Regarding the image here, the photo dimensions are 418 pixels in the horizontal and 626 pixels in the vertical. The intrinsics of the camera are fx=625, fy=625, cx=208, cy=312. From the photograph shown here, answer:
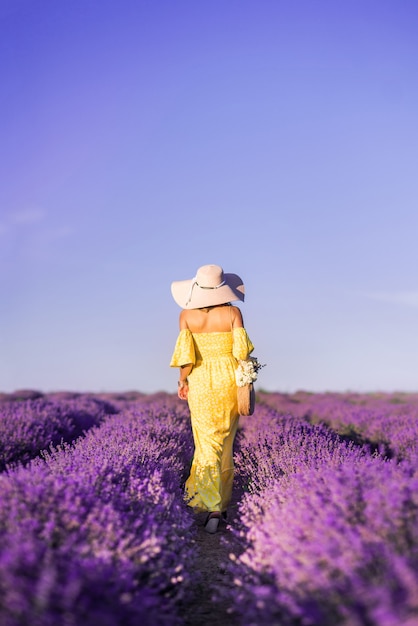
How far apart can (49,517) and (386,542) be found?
170 cm

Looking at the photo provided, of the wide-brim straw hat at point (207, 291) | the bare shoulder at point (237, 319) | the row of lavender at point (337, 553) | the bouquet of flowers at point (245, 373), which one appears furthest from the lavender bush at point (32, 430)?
the row of lavender at point (337, 553)

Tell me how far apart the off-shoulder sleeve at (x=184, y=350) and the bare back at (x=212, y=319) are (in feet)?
0.30

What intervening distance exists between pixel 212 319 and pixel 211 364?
0.44m

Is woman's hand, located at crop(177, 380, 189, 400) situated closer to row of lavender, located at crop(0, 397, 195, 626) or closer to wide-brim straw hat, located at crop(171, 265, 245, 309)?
wide-brim straw hat, located at crop(171, 265, 245, 309)

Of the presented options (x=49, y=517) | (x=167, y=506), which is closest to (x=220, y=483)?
(x=167, y=506)

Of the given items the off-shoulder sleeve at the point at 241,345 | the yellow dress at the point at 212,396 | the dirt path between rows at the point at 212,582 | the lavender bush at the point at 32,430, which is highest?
the off-shoulder sleeve at the point at 241,345

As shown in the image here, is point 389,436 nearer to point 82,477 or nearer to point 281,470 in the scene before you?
point 281,470

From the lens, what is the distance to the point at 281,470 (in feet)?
18.9

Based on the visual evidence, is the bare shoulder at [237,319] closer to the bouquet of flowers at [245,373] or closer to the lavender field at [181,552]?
the bouquet of flowers at [245,373]

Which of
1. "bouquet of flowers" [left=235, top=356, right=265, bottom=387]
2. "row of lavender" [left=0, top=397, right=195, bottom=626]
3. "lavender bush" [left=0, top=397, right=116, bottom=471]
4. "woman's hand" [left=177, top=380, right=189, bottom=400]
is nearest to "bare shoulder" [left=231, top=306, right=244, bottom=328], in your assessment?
"bouquet of flowers" [left=235, top=356, right=265, bottom=387]

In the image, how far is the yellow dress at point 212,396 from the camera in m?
6.02

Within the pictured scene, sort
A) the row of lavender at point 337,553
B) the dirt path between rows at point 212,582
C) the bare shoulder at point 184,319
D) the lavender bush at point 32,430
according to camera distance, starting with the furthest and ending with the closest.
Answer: the lavender bush at point 32,430
the bare shoulder at point 184,319
the dirt path between rows at point 212,582
the row of lavender at point 337,553

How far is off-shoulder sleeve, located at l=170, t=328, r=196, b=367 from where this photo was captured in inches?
237

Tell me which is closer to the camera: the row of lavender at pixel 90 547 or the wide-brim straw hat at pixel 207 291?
the row of lavender at pixel 90 547
